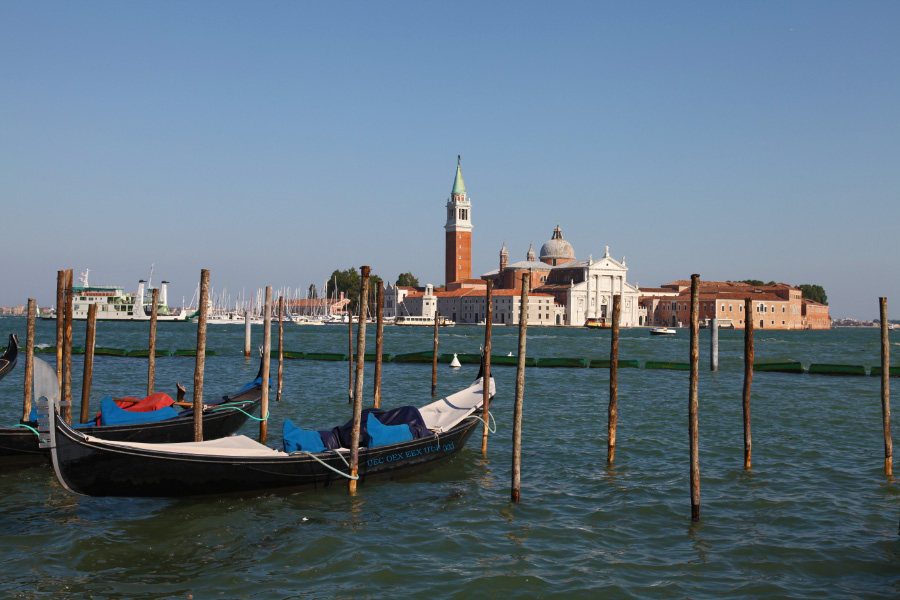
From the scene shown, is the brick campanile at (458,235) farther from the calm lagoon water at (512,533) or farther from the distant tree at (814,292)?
the calm lagoon water at (512,533)

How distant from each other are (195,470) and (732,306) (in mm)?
86217

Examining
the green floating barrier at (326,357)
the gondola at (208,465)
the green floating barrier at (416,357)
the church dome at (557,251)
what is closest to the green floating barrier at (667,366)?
the green floating barrier at (416,357)

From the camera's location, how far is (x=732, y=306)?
87375mm

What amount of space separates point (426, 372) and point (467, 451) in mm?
13625

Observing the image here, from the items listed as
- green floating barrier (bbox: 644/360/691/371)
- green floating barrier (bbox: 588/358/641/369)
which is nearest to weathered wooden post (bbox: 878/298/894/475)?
green floating barrier (bbox: 644/360/691/371)

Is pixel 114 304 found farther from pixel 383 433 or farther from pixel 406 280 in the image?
pixel 383 433

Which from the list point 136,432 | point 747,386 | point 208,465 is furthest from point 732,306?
point 208,465

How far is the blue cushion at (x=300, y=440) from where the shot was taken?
8062 mm

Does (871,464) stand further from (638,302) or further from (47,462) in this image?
(638,302)

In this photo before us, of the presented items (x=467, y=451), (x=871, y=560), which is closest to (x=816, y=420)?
(x=467, y=451)

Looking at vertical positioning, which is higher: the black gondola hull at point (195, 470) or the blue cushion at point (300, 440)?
the blue cushion at point (300, 440)

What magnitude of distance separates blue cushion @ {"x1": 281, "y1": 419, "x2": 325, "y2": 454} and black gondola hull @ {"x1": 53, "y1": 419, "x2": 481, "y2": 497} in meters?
0.16

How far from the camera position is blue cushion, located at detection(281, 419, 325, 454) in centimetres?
806

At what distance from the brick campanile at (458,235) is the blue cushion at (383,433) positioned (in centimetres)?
8352
